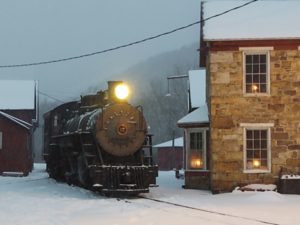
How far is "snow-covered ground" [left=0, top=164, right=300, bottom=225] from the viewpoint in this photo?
12117 millimetres

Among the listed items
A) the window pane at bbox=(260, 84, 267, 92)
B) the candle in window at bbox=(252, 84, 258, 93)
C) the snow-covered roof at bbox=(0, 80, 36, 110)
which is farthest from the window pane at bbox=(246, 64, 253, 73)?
the snow-covered roof at bbox=(0, 80, 36, 110)

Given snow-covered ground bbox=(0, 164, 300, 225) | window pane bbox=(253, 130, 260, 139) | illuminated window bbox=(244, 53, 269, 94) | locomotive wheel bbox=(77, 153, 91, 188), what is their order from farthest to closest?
1. illuminated window bbox=(244, 53, 269, 94)
2. window pane bbox=(253, 130, 260, 139)
3. locomotive wheel bbox=(77, 153, 91, 188)
4. snow-covered ground bbox=(0, 164, 300, 225)

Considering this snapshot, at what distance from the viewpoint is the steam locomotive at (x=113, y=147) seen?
1764 cm

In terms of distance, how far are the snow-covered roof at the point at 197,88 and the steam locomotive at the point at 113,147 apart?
8728 mm

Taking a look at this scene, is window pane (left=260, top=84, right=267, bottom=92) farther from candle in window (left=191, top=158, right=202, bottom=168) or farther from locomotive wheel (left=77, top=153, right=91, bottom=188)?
locomotive wheel (left=77, top=153, right=91, bottom=188)

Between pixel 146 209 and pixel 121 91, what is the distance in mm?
5962

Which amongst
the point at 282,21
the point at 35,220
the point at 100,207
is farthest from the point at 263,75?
the point at 35,220

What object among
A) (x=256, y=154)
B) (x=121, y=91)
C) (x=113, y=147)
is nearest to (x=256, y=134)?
(x=256, y=154)

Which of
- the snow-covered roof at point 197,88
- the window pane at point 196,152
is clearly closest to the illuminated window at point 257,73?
the window pane at point 196,152

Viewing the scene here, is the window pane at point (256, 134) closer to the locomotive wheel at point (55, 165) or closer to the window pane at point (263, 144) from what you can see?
the window pane at point (263, 144)

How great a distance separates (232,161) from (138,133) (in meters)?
3.35

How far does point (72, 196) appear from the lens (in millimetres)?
17750

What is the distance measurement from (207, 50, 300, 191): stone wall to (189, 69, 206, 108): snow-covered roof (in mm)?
8426

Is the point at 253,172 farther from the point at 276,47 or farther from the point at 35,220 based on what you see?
the point at 35,220
